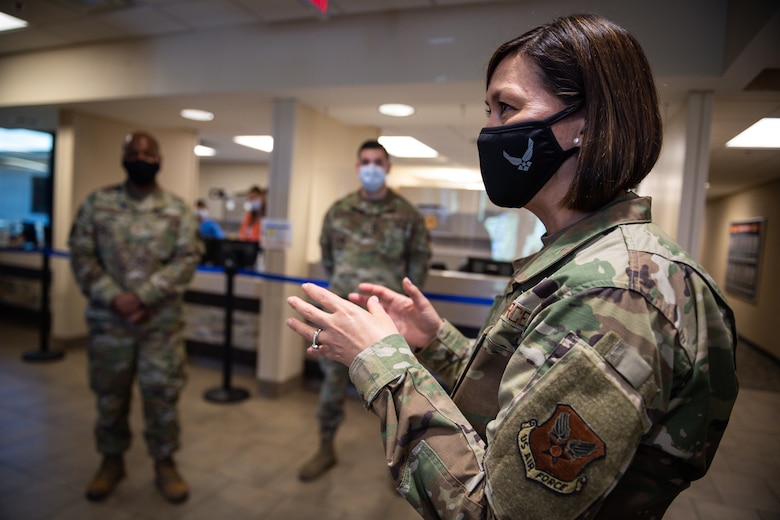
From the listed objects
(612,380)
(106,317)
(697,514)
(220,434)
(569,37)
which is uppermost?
(569,37)

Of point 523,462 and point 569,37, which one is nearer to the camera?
point 523,462

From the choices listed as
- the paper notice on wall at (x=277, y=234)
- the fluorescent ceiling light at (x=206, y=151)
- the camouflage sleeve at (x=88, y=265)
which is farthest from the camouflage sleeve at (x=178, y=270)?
the fluorescent ceiling light at (x=206, y=151)

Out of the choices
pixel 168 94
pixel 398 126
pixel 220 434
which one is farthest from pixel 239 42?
pixel 220 434

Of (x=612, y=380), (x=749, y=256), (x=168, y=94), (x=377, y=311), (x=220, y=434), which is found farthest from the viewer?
(x=168, y=94)

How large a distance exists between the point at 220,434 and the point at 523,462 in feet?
8.96

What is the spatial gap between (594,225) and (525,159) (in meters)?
0.15

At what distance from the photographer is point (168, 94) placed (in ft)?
11.6

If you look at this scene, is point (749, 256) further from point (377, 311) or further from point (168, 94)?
point (168, 94)

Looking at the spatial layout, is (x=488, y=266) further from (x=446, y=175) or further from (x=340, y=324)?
(x=340, y=324)

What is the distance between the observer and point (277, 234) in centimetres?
350

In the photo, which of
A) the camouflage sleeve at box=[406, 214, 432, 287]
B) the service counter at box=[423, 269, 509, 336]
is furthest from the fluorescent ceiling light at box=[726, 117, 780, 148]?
the service counter at box=[423, 269, 509, 336]

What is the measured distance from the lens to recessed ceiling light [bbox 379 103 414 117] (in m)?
3.35

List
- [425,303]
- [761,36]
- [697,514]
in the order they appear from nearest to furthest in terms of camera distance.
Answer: [425,303] → [761,36] → [697,514]

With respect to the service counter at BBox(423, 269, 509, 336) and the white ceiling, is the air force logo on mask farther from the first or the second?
the service counter at BBox(423, 269, 509, 336)
